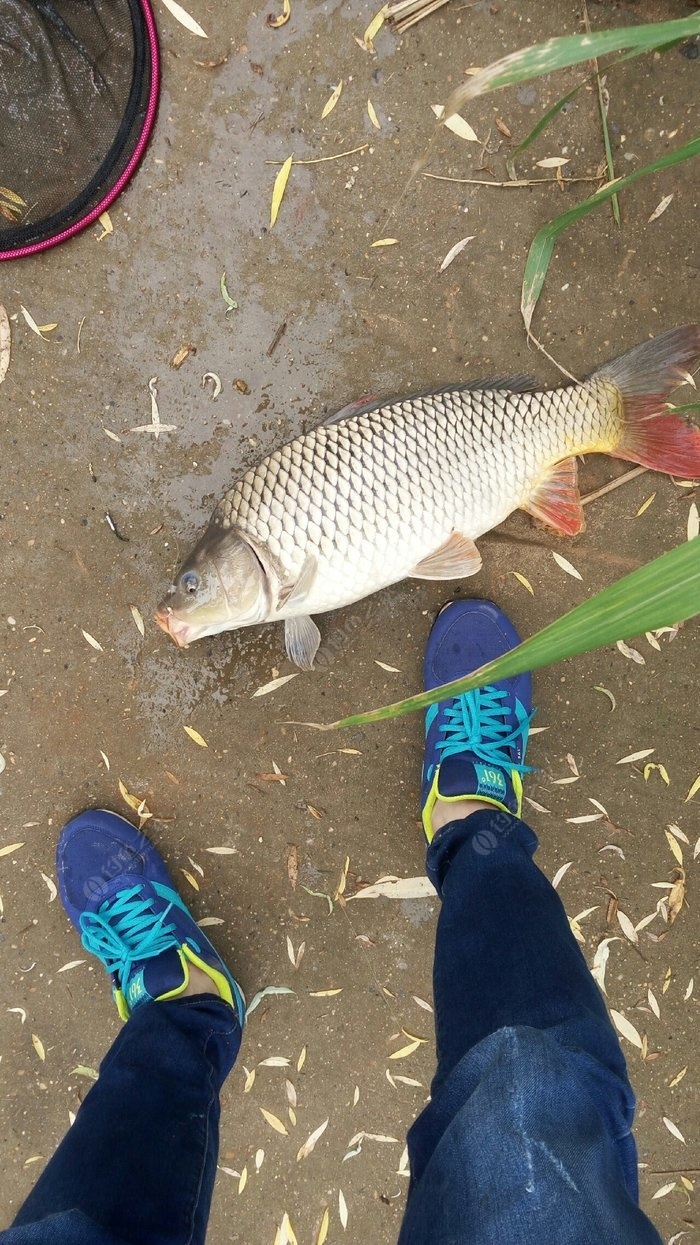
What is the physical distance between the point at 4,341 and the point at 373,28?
126cm

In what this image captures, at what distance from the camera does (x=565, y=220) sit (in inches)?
44.9

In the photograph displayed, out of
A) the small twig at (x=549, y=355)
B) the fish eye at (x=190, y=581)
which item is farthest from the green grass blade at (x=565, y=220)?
the fish eye at (x=190, y=581)

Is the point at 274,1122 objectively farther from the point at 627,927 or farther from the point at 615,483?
the point at 615,483

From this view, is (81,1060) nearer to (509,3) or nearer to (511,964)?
(511,964)

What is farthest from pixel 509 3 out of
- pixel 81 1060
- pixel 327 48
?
pixel 81 1060

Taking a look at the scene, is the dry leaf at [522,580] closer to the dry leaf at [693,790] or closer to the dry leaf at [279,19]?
the dry leaf at [693,790]

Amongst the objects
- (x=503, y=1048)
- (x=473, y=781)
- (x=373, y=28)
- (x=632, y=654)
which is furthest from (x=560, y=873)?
(x=373, y=28)

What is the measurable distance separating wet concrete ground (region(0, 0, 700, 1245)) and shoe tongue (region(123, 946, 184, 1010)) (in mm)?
191

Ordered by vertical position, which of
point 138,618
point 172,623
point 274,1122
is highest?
point 172,623

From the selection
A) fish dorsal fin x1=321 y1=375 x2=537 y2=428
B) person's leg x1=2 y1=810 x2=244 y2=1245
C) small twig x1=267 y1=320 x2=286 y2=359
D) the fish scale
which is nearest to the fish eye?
the fish scale

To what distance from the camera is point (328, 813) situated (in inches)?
79.3

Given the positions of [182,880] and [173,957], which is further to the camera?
[182,880]

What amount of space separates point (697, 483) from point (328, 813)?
4.57 ft

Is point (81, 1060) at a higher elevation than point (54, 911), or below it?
below
